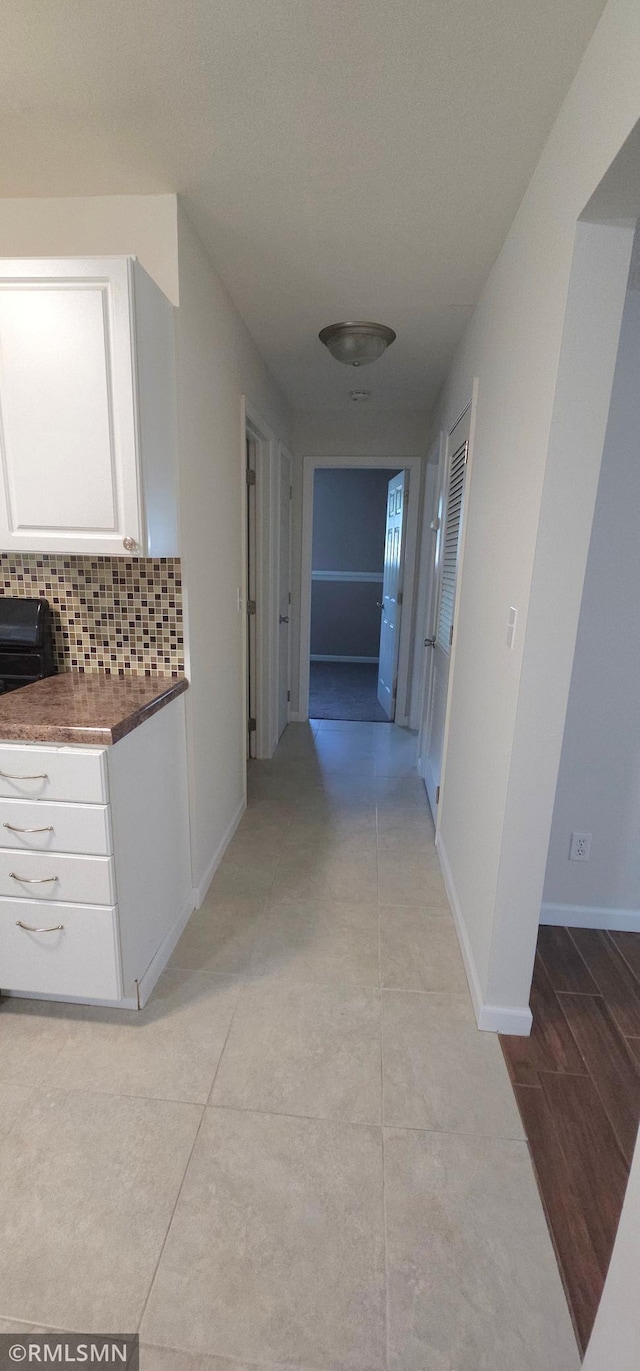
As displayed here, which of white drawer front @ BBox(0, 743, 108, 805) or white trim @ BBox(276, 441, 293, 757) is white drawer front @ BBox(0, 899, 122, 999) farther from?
white trim @ BBox(276, 441, 293, 757)

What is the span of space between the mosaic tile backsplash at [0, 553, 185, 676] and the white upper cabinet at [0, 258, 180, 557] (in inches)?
10.3

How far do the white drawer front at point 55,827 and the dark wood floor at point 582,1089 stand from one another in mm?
1275

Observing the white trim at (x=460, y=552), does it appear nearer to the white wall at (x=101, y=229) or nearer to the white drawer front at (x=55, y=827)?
the white wall at (x=101, y=229)

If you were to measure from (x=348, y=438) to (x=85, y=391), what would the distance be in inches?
116

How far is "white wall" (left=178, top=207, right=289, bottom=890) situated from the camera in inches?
74.8

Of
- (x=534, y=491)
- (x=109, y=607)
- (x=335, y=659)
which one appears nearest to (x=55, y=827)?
(x=109, y=607)

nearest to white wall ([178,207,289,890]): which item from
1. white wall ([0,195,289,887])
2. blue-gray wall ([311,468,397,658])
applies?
Answer: white wall ([0,195,289,887])

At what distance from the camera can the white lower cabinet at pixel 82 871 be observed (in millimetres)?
1517

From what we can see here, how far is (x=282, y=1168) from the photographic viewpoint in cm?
131

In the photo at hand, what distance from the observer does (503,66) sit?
1218 mm

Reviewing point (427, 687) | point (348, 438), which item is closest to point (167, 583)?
point (427, 687)

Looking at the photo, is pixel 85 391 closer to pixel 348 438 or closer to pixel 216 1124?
pixel 216 1124

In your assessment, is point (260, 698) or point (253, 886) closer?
point (253, 886)

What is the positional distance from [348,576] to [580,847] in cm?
518
